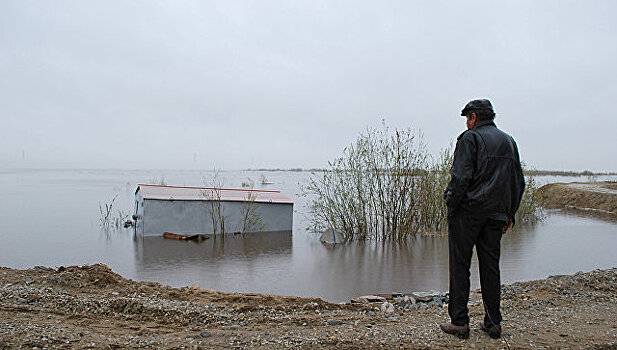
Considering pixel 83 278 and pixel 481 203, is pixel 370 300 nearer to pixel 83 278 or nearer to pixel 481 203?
pixel 481 203

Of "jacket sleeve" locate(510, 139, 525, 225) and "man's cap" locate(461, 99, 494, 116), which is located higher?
"man's cap" locate(461, 99, 494, 116)

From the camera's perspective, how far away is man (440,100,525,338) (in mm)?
3986

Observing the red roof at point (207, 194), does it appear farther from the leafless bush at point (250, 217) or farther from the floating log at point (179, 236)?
the floating log at point (179, 236)

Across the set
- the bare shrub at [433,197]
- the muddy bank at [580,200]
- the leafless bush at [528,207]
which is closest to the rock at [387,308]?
the bare shrub at [433,197]

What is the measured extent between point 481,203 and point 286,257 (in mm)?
8351

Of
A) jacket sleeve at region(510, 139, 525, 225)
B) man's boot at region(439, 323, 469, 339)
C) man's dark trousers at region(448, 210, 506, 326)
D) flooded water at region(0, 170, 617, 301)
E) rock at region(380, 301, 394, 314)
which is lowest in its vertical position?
flooded water at region(0, 170, 617, 301)

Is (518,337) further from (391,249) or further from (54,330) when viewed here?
(391,249)

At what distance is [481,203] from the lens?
397cm

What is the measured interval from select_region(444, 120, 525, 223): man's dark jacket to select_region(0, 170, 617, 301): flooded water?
4.18 m

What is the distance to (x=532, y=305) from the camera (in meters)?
5.63

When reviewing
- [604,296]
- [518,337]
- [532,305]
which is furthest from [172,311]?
[604,296]

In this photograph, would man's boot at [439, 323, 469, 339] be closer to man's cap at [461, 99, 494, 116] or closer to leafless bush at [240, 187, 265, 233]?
man's cap at [461, 99, 494, 116]

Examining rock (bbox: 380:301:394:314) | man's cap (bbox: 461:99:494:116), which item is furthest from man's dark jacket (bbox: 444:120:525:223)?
rock (bbox: 380:301:394:314)

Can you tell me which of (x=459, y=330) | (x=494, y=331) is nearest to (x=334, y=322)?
(x=459, y=330)
